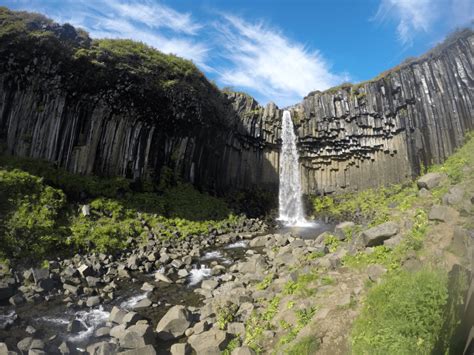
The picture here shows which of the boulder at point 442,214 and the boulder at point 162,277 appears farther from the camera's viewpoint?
the boulder at point 162,277

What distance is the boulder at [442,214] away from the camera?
9023 millimetres

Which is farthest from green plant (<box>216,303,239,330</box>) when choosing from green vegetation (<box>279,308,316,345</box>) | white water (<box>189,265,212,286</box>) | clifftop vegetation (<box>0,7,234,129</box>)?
clifftop vegetation (<box>0,7,234,129</box>)

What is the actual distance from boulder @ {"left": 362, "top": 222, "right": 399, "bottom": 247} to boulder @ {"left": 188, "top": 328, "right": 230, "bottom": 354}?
4843 millimetres

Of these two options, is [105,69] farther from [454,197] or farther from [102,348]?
[454,197]

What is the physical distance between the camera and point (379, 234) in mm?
9664

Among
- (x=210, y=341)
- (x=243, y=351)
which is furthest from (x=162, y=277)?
(x=243, y=351)

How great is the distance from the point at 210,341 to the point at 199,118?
22274mm

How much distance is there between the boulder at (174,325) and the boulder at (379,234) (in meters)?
5.77

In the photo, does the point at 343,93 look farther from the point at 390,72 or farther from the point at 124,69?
the point at 124,69

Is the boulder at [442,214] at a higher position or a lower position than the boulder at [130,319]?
higher

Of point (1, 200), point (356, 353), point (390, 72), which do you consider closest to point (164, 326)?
point (356, 353)

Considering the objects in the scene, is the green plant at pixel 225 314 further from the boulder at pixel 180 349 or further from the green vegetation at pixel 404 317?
the green vegetation at pixel 404 317

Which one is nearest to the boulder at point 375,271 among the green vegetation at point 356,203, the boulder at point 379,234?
the boulder at point 379,234

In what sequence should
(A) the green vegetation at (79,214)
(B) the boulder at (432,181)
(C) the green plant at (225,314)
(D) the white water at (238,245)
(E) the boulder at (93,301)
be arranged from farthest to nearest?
(D) the white water at (238,245) < (A) the green vegetation at (79,214) < (B) the boulder at (432,181) < (E) the boulder at (93,301) < (C) the green plant at (225,314)
